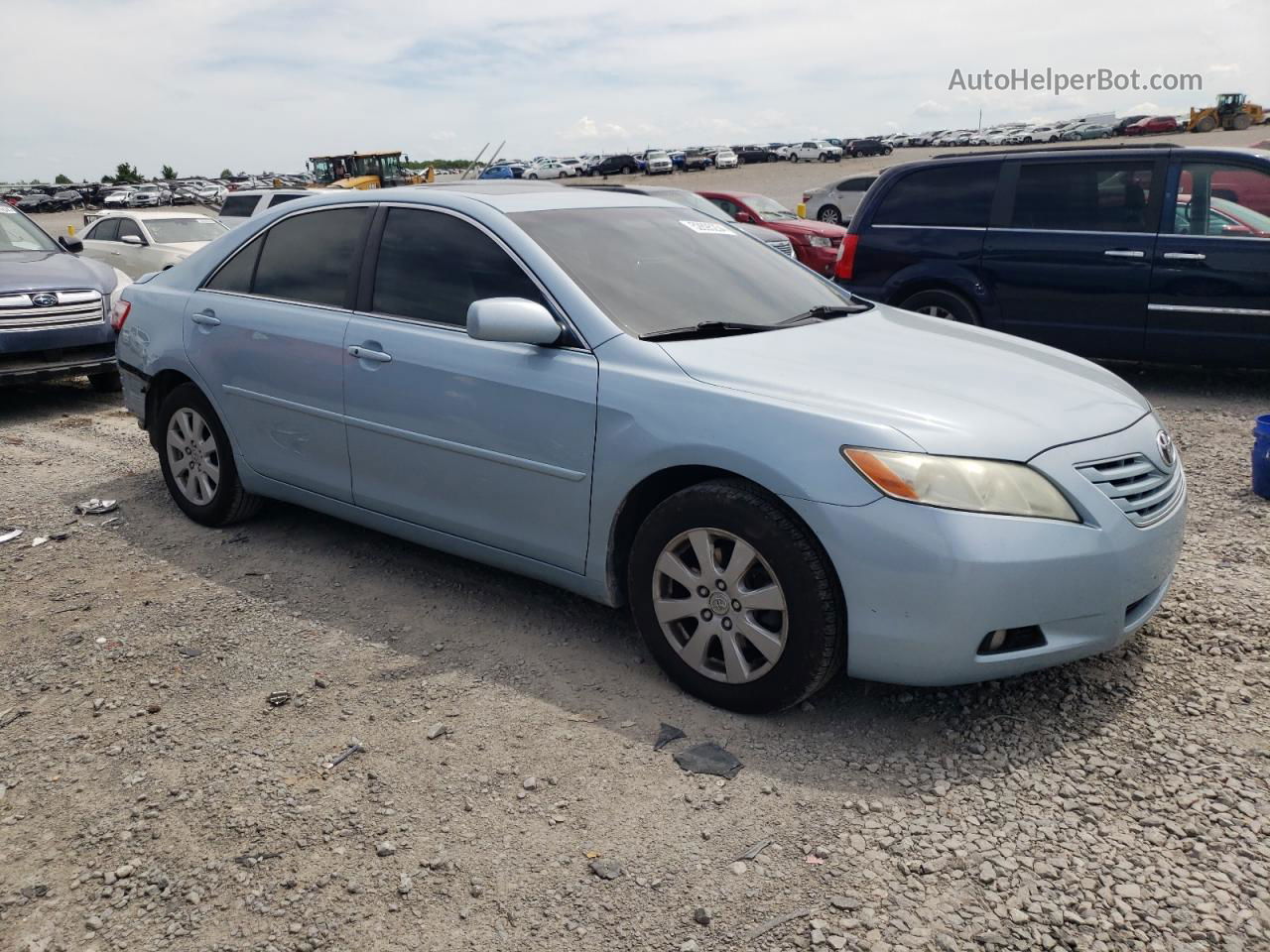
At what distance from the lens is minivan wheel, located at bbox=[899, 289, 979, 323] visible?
8562 mm

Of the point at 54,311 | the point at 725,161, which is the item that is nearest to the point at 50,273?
the point at 54,311

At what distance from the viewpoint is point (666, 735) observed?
3375 mm

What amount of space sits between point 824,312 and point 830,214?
25322 millimetres

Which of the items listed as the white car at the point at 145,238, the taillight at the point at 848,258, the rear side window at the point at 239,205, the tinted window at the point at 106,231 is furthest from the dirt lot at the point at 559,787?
the rear side window at the point at 239,205

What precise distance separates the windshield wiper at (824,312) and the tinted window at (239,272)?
2.57 m

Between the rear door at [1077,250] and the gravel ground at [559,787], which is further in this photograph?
the rear door at [1077,250]

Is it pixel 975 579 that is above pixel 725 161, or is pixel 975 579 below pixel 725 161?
below

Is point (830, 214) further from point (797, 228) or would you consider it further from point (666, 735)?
point (666, 735)

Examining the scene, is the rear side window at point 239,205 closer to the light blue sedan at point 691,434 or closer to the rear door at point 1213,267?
the light blue sedan at point 691,434

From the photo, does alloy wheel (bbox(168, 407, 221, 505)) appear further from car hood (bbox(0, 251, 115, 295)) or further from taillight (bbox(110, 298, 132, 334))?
car hood (bbox(0, 251, 115, 295))

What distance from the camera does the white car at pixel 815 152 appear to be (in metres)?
64.9

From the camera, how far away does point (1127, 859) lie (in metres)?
2.71

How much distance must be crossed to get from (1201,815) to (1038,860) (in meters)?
0.52

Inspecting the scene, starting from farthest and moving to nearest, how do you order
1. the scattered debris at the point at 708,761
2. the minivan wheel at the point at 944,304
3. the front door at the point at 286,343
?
the minivan wheel at the point at 944,304 → the front door at the point at 286,343 → the scattered debris at the point at 708,761
